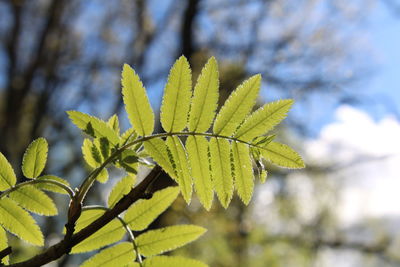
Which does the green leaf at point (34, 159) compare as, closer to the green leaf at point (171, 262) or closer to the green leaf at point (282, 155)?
the green leaf at point (171, 262)

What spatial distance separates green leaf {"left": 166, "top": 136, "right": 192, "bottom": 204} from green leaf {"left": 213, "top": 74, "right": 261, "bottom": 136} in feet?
0.25

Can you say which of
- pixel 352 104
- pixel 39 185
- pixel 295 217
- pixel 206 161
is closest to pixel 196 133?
pixel 206 161

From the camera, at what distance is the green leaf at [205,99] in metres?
0.76

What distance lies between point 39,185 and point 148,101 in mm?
242

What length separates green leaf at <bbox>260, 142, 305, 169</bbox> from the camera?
0.77 metres

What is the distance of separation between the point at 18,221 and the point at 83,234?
206mm

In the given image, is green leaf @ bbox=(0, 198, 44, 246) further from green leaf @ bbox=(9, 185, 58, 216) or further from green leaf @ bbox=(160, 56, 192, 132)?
green leaf @ bbox=(160, 56, 192, 132)

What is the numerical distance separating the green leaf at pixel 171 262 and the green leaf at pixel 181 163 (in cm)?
12

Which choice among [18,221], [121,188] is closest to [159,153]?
[121,188]

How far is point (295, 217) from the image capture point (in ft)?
50.6

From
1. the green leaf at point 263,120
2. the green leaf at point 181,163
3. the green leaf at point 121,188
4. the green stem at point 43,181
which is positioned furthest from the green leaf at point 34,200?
the green leaf at point 263,120

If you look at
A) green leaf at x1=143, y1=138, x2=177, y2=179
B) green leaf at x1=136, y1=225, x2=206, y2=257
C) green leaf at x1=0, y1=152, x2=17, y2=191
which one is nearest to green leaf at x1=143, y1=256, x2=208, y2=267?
green leaf at x1=136, y1=225, x2=206, y2=257

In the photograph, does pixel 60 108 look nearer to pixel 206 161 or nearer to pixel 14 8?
pixel 14 8

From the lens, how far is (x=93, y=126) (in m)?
0.80
